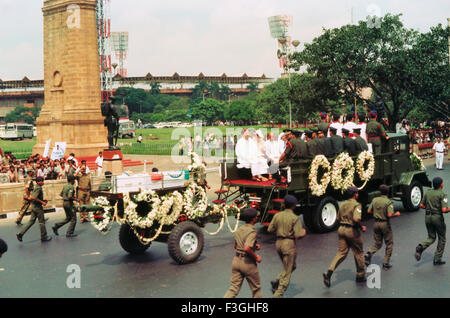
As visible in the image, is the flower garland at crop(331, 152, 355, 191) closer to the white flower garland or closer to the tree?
the white flower garland

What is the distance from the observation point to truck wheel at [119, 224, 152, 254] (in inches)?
474

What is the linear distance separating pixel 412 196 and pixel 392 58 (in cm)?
2504

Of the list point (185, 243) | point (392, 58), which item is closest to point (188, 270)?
point (185, 243)

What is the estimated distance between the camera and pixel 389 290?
29.5 ft

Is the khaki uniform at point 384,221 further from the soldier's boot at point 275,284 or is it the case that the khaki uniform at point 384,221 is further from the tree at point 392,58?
the tree at point 392,58

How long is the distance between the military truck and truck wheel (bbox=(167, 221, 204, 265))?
1.90 meters

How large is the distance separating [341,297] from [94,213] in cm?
537

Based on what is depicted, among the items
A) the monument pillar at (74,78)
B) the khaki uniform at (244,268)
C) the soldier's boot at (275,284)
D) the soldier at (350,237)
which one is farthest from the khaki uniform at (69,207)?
the monument pillar at (74,78)

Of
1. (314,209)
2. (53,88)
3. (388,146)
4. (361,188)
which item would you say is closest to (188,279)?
(314,209)

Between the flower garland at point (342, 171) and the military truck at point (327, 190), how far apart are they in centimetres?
23

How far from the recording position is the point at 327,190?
1427cm

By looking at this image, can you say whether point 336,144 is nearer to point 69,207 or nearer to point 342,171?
point 342,171

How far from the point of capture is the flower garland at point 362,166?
14570 millimetres
